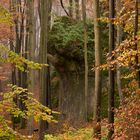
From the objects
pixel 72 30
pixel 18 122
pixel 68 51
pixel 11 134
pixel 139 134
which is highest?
pixel 72 30

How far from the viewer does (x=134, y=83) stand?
8633mm

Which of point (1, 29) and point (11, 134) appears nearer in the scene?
point (11, 134)

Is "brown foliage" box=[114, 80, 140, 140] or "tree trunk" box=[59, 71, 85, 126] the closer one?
"brown foliage" box=[114, 80, 140, 140]

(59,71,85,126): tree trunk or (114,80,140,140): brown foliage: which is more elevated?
(114,80,140,140): brown foliage

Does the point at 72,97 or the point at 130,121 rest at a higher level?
the point at 130,121

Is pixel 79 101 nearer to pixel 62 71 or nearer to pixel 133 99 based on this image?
pixel 62 71

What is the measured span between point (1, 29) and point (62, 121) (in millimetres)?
7891

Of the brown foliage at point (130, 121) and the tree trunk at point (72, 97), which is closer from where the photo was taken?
the brown foliage at point (130, 121)

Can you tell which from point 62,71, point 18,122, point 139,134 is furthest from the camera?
point 18,122

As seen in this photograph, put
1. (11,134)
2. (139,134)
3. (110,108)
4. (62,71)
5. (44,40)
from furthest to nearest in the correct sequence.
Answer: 1. (62,71)
2. (44,40)
3. (110,108)
4. (139,134)
5. (11,134)

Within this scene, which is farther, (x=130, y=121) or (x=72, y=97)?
(x=72, y=97)

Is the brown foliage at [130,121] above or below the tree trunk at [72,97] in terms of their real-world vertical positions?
above

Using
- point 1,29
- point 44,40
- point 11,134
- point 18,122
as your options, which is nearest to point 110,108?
point 11,134

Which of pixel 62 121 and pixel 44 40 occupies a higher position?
pixel 44 40
